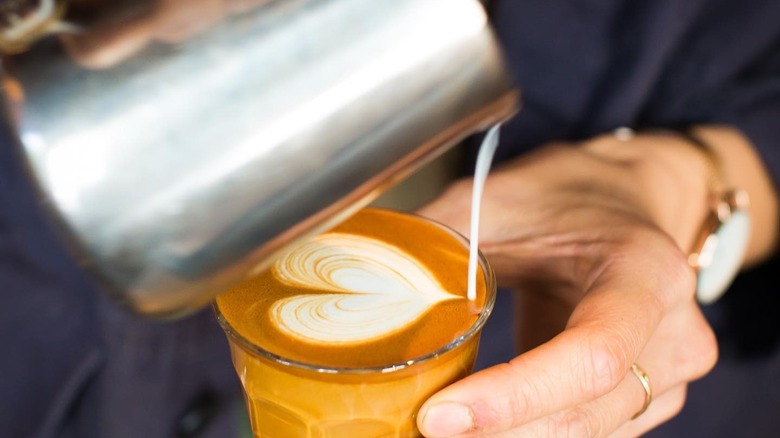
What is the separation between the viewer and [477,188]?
550mm

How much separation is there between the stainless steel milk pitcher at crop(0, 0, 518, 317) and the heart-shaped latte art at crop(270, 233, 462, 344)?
14cm

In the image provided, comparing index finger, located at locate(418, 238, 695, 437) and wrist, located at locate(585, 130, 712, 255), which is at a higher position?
index finger, located at locate(418, 238, 695, 437)

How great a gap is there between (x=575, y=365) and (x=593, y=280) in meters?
0.14

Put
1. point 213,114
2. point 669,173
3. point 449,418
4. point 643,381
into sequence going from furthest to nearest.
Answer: point 669,173
point 643,381
point 449,418
point 213,114

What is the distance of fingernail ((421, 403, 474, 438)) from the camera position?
493mm

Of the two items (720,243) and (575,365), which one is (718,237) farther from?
(575,365)

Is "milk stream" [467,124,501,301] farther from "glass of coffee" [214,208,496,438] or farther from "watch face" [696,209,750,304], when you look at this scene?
"watch face" [696,209,750,304]

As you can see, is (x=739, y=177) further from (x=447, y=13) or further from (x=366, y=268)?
(x=447, y=13)

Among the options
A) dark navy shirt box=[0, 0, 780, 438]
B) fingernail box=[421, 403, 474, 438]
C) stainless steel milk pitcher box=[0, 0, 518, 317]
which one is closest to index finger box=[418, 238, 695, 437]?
fingernail box=[421, 403, 474, 438]

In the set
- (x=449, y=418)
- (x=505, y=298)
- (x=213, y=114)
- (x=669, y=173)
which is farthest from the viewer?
(x=505, y=298)

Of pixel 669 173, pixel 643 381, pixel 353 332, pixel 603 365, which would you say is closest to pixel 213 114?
pixel 353 332

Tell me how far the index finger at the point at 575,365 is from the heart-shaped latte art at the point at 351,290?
72 millimetres

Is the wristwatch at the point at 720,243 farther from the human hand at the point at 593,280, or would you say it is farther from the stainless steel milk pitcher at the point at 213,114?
the stainless steel milk pitcher at the point at 213,114

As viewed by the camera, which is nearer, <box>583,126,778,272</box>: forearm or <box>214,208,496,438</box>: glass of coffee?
<box>214,208,496,438</box>: glass of coffee
